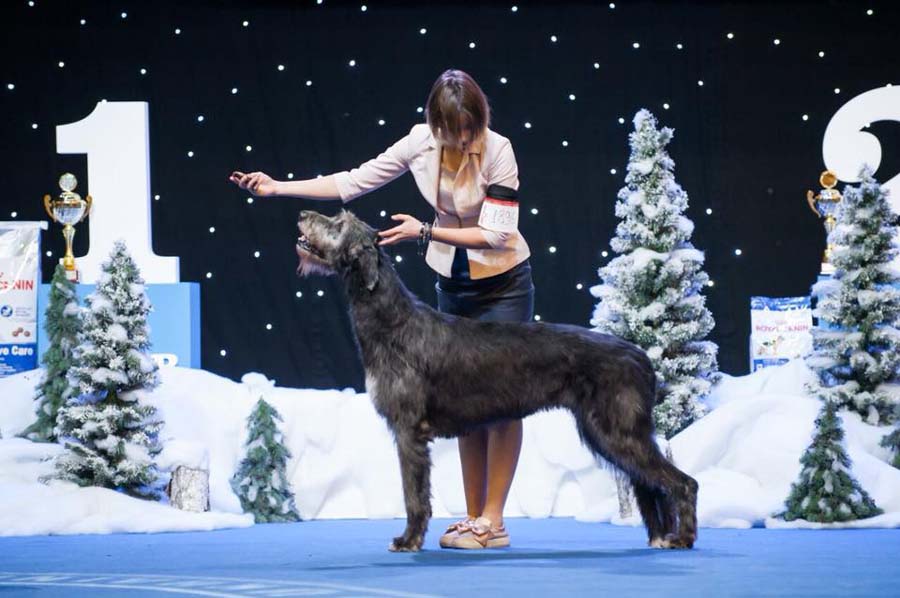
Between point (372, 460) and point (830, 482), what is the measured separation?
2358mm

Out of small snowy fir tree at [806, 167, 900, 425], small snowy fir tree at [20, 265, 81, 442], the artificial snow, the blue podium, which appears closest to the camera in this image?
the artificial snow

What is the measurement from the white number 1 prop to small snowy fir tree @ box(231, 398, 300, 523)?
2017mm

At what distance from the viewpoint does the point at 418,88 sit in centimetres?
826

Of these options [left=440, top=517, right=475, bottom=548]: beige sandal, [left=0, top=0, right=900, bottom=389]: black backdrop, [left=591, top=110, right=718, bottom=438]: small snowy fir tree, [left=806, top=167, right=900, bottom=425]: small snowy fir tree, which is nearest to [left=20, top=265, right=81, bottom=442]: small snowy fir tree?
[left=0, top=0, right=900, bottom=389]: black backdrop

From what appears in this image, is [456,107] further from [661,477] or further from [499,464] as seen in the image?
[661,477]

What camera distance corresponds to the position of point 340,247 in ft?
14.4

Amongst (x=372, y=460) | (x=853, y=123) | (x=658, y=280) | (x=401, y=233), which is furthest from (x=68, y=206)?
(x=853, y=123)

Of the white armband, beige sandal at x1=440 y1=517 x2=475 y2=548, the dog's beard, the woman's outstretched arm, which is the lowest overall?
beige sandal at x1=440 y1=517 x2=475 y2=548


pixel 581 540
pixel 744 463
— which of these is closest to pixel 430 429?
pixel 581 540

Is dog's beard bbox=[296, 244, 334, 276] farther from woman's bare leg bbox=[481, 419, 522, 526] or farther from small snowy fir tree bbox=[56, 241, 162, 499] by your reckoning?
small snowy fir tree bbox=[56, 241, 162, 499]

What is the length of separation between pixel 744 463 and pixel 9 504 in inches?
131

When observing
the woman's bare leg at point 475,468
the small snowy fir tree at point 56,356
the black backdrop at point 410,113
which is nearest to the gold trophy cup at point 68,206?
the black backdrop at point 410,113

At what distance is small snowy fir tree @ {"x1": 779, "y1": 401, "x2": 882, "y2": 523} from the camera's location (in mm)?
5395

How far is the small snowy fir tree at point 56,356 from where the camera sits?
21.7ft
